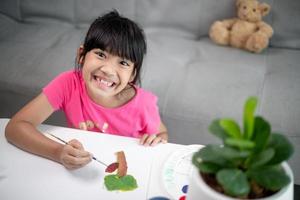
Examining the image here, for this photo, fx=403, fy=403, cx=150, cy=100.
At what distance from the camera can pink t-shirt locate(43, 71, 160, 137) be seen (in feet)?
3.62

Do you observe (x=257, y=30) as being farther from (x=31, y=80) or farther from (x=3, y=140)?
(x=3, y=140)

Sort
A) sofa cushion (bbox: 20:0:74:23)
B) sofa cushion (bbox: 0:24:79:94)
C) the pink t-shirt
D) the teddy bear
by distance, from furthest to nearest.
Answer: sofa cushion (bbox: 20:0:74:23), the teddy bear, sofa cushion (bbox: 0:24:79:94), the pink t-shirt

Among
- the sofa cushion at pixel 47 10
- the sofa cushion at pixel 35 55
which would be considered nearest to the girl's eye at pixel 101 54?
the sofa cushion at pixel 35 55

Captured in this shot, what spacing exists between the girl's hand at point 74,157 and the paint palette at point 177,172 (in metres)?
0.16

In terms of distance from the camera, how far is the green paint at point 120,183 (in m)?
0.78

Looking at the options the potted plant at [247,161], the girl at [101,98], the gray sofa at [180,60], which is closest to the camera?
the potted plant at [247,161]

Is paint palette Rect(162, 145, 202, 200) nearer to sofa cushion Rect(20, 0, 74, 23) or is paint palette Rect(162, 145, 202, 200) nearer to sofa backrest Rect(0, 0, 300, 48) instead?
sofa backrest Rect(0, 0, 300, 48)

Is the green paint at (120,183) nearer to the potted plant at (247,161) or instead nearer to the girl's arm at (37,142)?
the girl's arm at (37,142)

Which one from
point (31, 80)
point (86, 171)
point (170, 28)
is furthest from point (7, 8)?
point (86, 171)

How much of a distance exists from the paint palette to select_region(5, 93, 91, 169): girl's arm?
0.16m

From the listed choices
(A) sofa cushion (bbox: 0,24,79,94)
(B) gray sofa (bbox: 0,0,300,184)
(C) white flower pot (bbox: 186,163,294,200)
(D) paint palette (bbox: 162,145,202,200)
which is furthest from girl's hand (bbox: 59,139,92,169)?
(A) sofa cushion (bbox: 0,24,79,94)

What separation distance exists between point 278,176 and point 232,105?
95 cm

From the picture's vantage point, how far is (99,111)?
1.11 metres

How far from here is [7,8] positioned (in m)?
2.06
